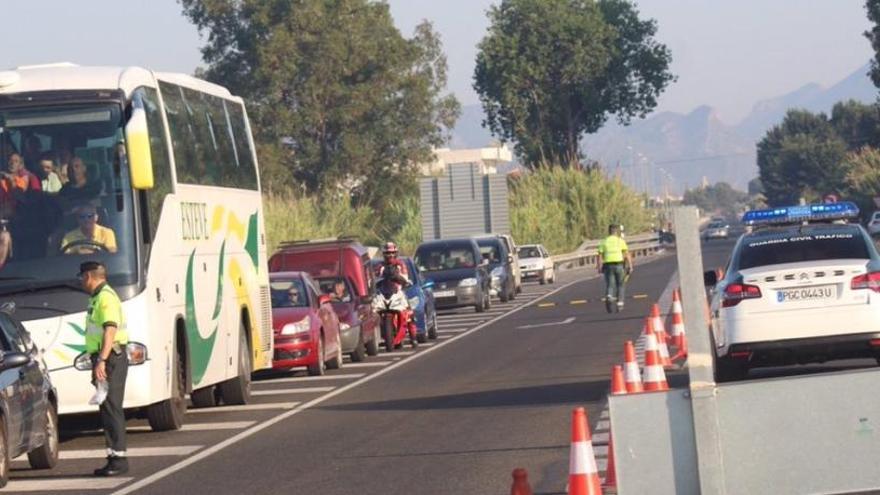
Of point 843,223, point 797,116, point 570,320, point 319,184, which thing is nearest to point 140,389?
point 843,223

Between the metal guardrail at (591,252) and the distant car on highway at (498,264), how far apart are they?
2151cm

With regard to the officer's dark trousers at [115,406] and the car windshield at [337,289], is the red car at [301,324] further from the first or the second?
the officer's dark trousers at [115,406]

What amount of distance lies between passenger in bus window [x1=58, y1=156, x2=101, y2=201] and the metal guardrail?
5483 cm

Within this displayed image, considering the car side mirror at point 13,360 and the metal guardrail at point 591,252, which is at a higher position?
the metal guardrail at point 591,252

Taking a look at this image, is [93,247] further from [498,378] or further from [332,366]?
[332,366]

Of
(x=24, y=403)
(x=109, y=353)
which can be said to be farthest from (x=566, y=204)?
(x=24, y=403)

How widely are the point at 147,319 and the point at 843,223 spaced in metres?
6.88

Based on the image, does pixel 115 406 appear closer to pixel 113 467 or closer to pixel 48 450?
pixel 113 467

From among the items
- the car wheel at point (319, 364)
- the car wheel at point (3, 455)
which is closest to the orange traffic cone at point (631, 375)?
the car wheel at point (3, 455)

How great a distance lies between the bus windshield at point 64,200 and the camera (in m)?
18.0

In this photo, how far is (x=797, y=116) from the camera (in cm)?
17150

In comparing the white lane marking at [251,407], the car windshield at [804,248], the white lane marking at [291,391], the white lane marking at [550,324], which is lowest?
the white lane marking at [251,407]

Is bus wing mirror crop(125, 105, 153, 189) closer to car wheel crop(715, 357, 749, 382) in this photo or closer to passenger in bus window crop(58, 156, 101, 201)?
passenger in bus window crop(58, 156, 101, 201)

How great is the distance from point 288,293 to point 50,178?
911 cm
